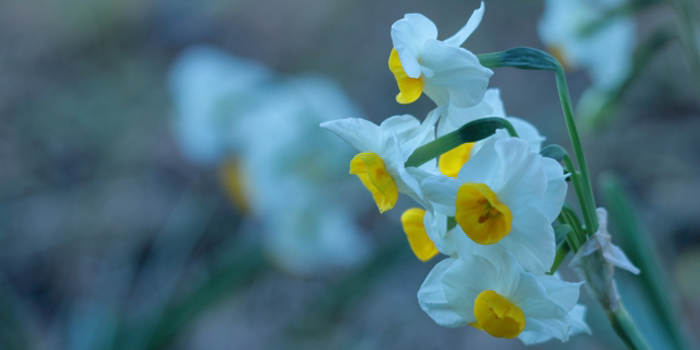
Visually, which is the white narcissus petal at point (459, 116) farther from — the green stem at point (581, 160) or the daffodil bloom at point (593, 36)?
the daffodil bloom at point (593, 36)

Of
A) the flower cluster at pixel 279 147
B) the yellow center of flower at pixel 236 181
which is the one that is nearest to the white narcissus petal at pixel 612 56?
the flower cluster at pixel 279 147

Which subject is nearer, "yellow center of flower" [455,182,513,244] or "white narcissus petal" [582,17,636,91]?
"yellow center of flower" [455,182,513,244]

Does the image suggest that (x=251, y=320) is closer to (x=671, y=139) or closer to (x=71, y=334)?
(x=71, y=334)

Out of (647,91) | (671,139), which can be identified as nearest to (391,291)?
(671,139)

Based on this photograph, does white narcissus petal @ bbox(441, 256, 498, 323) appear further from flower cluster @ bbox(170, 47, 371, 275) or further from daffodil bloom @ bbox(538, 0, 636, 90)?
flower cluster @ bbox(170, 47, 371, 275)

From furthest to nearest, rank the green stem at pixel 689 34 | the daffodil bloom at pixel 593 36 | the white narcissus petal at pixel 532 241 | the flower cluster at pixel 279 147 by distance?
the flower cluster at pixel 279 147
the daffodil bloom at pixel 593 36
the green stem at pixel 689 34
the white narcissus petal at pixel 532 241

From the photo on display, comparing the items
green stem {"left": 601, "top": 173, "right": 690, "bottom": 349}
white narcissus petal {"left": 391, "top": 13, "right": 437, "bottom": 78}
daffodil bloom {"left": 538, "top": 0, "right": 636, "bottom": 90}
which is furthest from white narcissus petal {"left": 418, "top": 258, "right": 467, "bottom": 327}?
daffodil bloom {"left": 538, "top": 0, "right": 636, "bottom": 90}
